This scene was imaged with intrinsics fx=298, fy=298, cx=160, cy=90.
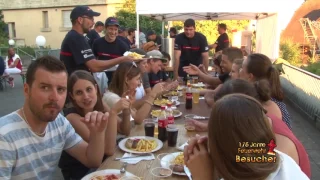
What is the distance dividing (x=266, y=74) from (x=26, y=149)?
216cm

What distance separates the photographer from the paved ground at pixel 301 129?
13.6ft

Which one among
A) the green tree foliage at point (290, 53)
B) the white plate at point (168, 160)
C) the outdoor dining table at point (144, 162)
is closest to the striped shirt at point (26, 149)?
the outdoor dining table at point (144, 162)

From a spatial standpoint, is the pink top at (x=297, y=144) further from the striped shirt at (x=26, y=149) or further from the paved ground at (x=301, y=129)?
the paved ground at (x=301, y=129)

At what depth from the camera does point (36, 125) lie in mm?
1724

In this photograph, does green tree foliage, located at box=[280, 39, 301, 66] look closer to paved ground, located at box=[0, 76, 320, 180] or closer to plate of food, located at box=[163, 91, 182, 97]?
paved ground, located at box=[0, 76, 320, 180]

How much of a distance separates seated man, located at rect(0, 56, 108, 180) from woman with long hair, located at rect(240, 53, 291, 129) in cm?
164

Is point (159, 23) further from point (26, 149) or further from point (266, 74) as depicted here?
point (26, 149)

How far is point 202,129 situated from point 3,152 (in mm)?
1590

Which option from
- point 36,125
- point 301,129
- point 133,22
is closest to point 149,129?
point 36,125

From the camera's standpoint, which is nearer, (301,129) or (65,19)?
(301,129)

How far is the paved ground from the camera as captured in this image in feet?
13.6

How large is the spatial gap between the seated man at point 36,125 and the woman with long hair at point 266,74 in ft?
5.37

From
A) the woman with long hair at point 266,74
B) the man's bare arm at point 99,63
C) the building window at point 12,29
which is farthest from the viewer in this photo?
the building window at point 12,29

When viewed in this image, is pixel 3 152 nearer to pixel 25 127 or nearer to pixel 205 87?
pixel 25 127
